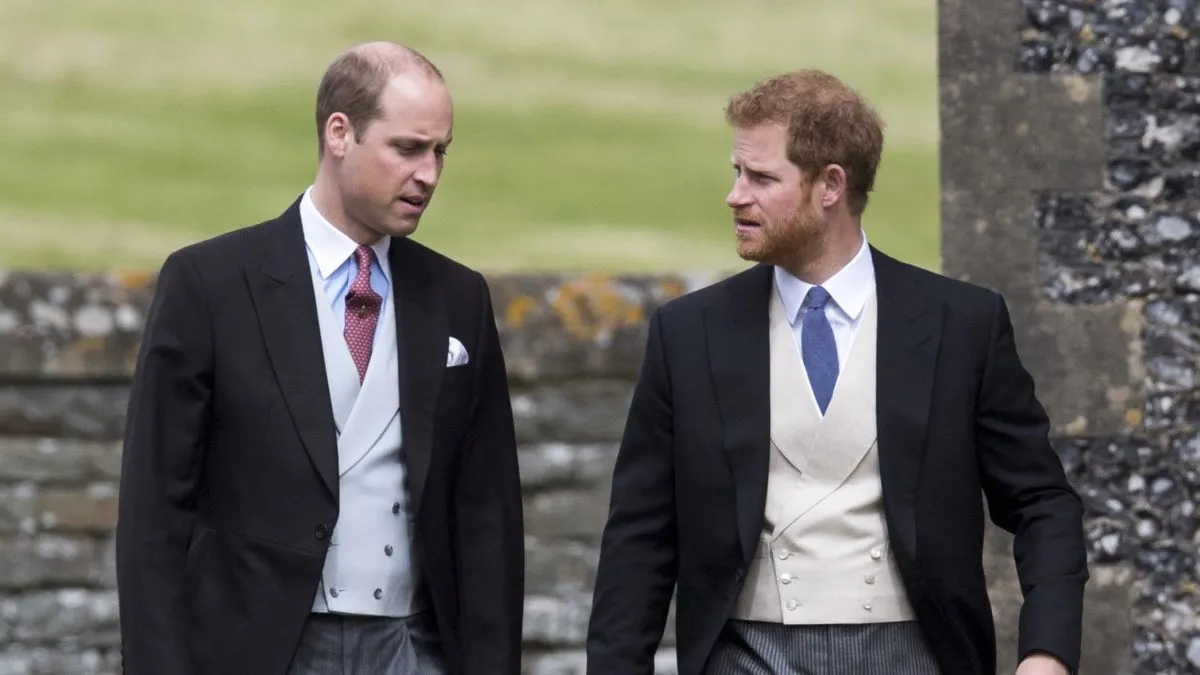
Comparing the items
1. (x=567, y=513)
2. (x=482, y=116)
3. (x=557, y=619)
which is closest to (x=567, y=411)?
(x=567, y=513)

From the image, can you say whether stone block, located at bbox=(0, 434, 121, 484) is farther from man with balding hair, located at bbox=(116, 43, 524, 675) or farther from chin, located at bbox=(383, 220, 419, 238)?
chin, located at bbox=(383, 220, 419, 238)

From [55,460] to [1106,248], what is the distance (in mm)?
2866

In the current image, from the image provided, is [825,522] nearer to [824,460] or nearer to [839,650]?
[824,460]

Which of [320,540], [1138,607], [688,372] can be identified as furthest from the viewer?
[1138,607]

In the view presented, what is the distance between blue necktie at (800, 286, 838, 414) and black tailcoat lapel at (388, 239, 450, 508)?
67 cm

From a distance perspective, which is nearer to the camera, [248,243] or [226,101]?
[248,243]

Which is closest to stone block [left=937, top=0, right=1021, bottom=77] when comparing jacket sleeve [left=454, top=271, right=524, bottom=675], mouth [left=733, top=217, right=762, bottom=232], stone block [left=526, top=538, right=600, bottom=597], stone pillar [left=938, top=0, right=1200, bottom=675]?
stone pillar [left=938, top=0, right=1200, bottom=675]

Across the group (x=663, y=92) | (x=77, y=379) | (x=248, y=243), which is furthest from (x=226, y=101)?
(x=248, y=243)

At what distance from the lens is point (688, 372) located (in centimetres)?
431

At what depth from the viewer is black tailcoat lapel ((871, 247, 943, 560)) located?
4098 millimetres

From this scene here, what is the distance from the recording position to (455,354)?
4.25 m

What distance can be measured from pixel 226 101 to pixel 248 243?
18.1ft

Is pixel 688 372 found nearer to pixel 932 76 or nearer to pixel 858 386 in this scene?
pixel 858 386

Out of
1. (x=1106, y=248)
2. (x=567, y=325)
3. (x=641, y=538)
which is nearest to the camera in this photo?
(x=641, y=538)
